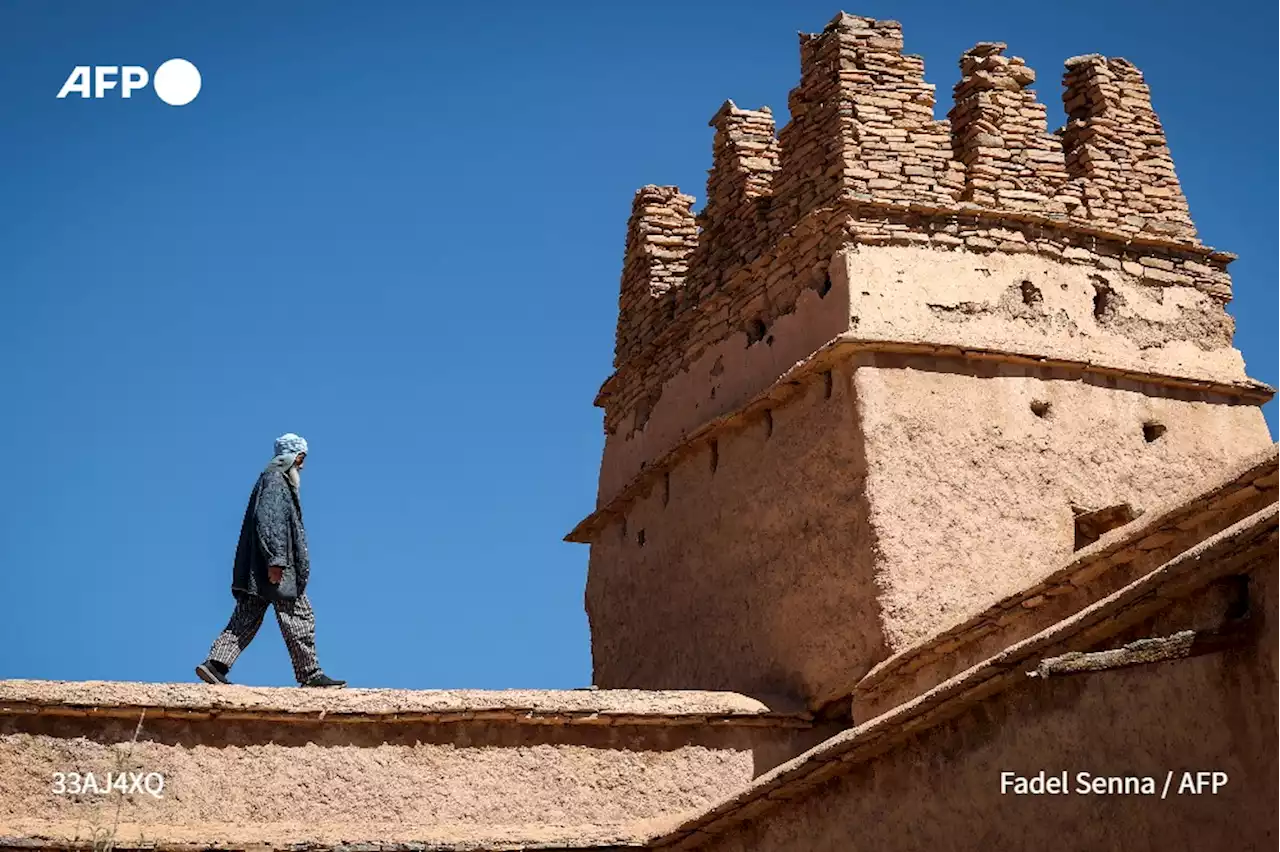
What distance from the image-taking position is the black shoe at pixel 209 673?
9367 millimetres

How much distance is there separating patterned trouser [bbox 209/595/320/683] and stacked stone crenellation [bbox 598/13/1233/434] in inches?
146

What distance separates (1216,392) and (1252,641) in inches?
220

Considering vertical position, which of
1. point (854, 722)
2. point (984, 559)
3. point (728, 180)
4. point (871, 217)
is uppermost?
point (728, 180)

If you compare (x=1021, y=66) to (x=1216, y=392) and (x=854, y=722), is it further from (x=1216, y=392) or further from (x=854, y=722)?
(x=854, y=722)

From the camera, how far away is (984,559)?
1014 cm

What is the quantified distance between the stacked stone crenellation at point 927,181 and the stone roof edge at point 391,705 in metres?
2.87

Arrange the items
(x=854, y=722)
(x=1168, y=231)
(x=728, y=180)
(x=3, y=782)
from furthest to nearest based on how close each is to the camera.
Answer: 1. (x=728, y=180)
2. (x=1168, y=231)
3. (x=854, y=722)
4. (x=3, y=782)

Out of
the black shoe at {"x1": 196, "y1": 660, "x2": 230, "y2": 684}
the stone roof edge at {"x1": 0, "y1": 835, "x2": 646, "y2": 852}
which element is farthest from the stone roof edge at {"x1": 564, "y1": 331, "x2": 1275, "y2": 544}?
the black shoe at {"x1": 196, "y1": 660, "x2": 230, "y2": 684}

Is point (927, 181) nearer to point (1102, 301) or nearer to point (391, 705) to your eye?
point (1102, 301)

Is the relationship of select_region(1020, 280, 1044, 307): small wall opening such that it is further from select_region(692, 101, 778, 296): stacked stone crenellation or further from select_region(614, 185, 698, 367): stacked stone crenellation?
select_region(614, 185, 698, 367): stacked stone crenellation

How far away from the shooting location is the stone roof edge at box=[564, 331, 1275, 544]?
10.5m

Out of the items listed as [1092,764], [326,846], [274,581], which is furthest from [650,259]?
[1092,764]

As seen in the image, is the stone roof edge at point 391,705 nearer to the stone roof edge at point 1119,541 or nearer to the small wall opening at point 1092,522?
the stone roof edge at point 1119,541

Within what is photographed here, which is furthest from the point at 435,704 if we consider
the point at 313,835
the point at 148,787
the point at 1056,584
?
the point at 1056,584
